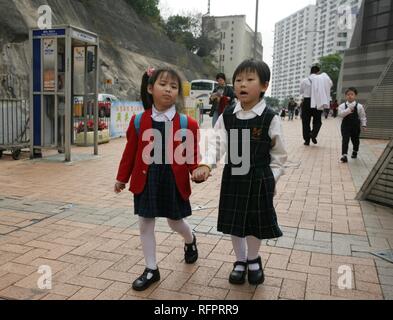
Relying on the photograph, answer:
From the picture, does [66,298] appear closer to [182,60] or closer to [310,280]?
[310,280]

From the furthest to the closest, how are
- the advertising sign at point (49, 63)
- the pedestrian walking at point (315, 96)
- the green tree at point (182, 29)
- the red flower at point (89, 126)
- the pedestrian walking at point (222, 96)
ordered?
the green tree at point (182, 29) < the red flower at point (89, 126) < the pedestrian walking at point (315, 96) < the pedestrian walking at point (222, 96) < the advertising sign at point (49, 63)

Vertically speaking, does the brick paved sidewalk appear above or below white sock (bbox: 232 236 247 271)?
below

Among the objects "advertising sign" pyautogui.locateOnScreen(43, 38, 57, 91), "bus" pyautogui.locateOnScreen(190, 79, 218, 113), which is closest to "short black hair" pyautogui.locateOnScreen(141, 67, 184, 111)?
"advertising sign" pyautogui.locateOnScreen(43, 38, 57, 91)

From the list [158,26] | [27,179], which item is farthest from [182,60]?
[27,179]

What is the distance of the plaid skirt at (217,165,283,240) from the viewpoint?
9.15ft

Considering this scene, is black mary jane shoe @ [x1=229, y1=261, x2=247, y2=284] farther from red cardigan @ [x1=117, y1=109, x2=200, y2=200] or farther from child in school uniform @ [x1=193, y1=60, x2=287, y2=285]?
red cardigan @ [x1=117, y1=109, x2=200, y2=200]

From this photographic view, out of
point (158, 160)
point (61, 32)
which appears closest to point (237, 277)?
point (158, 160)

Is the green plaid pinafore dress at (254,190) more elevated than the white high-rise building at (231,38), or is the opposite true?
the white high-rise building at (231,38)

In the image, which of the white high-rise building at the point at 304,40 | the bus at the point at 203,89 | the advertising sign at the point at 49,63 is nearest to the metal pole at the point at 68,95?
the advertising sign at the point at 49,63

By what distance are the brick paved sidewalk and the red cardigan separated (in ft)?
2.29

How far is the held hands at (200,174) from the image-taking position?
2752 millimetres

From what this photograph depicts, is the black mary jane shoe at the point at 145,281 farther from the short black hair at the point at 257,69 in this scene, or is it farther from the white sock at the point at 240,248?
the short black hair at the point at 257,69

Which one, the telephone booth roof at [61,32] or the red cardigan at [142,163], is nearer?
the red cardigan at [142,163]

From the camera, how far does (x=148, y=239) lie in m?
2.95
